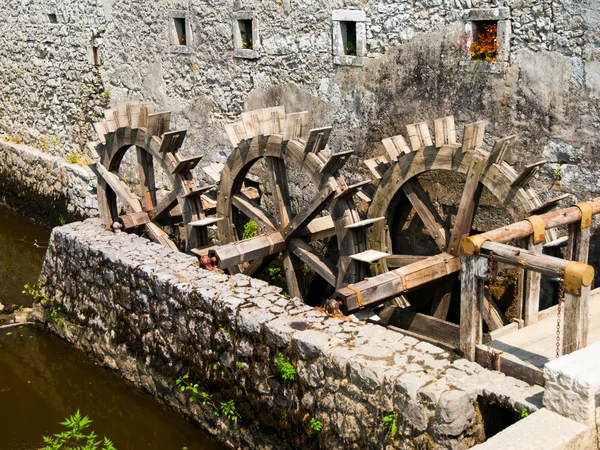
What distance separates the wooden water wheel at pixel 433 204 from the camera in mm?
5824

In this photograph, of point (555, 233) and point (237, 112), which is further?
point (237, 112)

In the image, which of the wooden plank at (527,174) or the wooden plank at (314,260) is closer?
the wooden plank at (527,174)

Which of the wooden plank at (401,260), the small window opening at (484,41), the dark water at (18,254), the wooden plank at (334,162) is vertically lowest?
the dark water at (18,254)

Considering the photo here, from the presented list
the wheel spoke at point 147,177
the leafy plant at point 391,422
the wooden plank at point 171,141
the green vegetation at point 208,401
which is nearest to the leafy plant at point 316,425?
the leafy plant at point 391,422

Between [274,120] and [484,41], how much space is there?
1.70 m

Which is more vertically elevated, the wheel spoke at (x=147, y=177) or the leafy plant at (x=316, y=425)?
the wheel spoke at (x=147, y=177)

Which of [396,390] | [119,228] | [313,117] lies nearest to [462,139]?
[313,117]

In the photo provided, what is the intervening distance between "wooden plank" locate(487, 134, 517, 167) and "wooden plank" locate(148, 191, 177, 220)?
9.00ft

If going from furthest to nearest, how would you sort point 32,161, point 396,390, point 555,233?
point 32,161, point 555,233, point 396,390

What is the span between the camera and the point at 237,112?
8359 mm

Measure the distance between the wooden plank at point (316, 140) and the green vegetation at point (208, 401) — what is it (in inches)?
74.6

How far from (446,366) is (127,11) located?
6481 mm

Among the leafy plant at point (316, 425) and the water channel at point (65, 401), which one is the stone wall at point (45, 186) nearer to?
the water channel at point (65, 401)

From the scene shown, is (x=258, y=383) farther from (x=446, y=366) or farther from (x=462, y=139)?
(x=462, y=139)
